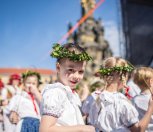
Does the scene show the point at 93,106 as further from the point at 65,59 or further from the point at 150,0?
the point at 150,0

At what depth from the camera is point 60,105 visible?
194cm

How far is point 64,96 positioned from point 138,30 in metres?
13.4

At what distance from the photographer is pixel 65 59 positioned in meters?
2.24

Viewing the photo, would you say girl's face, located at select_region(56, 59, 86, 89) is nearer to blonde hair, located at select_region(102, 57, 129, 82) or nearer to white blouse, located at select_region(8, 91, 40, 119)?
blonde hair, located at select_region(102, 57, 129, 82)

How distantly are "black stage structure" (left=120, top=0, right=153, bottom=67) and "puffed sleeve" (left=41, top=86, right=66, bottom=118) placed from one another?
12.5 m

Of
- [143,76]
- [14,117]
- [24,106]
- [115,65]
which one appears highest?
[115,65]

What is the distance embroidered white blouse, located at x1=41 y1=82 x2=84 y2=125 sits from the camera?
6.24ft

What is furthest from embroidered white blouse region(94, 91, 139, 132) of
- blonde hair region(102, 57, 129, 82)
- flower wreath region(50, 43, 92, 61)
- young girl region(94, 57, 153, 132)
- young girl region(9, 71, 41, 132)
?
young girl region(9, 71, 41, 132)

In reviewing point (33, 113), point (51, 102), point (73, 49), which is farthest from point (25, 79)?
point (51, 102)

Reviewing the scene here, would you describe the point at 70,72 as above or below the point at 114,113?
above

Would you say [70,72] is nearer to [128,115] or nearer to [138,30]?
[128,115]

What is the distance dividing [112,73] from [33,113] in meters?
1.53

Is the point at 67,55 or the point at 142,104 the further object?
the point at 142,104

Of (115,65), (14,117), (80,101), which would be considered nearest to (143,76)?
(115,65)
